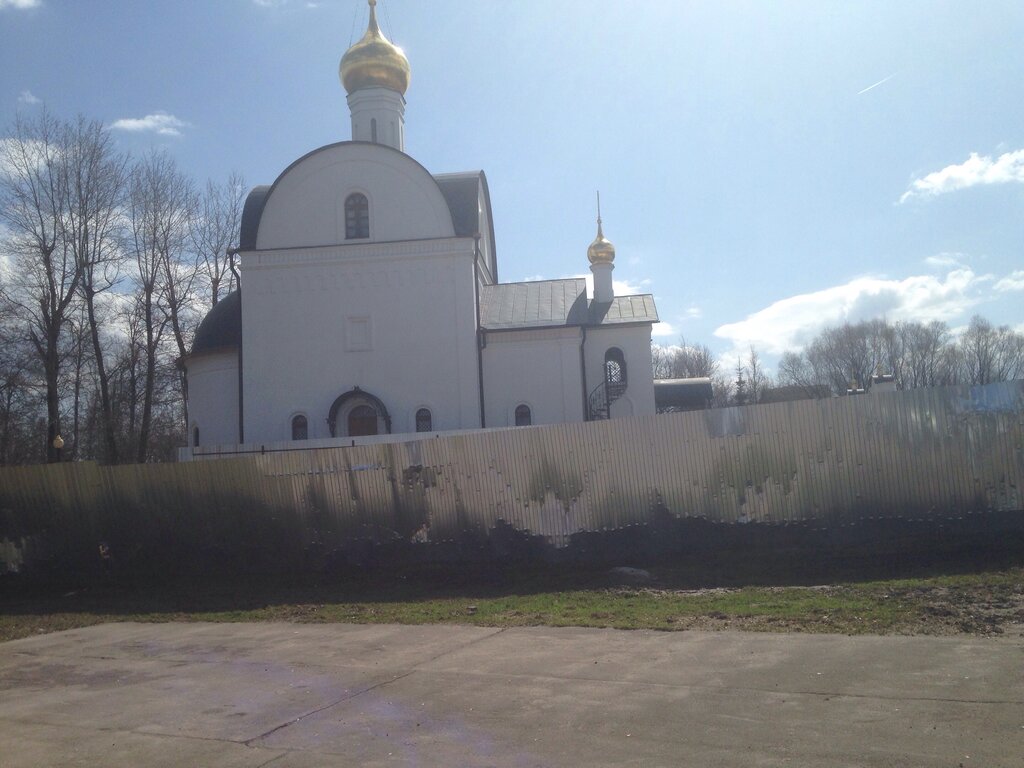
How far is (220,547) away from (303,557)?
1.49 metres

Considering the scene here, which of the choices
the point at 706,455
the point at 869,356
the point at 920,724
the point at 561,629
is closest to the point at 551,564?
the point at 706,455

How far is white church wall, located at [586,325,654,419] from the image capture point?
93.1 ft

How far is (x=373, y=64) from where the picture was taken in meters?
28.9

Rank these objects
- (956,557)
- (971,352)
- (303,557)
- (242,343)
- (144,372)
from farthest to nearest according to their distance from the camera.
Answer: (971,352)
(144,372)
(242,343)
(303,557)
(956,557)

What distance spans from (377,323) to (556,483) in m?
14.6

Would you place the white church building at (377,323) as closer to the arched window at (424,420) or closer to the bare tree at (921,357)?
the arched window at (424,420)

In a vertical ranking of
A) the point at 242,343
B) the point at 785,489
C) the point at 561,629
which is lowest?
the point at 561,629

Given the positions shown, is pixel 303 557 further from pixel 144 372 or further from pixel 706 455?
pixel 144 372

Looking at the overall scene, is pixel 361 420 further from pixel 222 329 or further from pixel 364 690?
pixel 364 690

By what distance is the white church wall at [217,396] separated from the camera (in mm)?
27688

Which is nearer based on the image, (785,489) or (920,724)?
(920,724)

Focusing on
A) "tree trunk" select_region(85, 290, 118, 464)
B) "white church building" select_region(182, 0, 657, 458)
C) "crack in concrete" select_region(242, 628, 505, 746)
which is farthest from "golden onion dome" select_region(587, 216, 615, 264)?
"crack in concrete" select_region(242, 628, 505, 746)

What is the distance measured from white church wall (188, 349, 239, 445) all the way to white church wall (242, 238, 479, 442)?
1.84m

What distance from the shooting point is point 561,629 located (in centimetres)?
880
